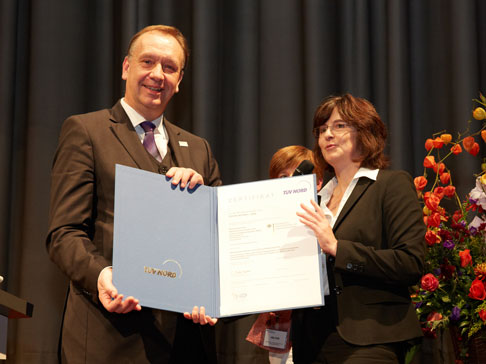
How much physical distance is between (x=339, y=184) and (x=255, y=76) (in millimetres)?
1345

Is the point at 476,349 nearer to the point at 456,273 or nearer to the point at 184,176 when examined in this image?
the point at 456,273

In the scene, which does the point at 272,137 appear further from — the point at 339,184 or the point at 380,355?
the point at 380,355

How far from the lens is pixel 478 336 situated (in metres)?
2.59

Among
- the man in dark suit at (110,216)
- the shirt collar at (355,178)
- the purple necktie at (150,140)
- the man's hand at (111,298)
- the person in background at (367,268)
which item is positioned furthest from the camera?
the shirt collar at (355,178)

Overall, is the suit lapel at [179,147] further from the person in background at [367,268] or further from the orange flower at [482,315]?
the orange flower at [482,315]

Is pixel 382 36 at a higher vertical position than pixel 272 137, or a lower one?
higher

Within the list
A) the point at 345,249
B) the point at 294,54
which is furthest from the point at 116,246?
the point at 294,54

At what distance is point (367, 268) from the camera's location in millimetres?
2221

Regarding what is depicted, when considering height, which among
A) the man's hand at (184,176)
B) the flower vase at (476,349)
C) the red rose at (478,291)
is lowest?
the flower vase at (476,349)

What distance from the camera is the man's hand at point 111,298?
195 cm

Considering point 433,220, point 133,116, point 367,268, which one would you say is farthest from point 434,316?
point 133,116

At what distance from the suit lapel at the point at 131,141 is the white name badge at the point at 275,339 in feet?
3.23

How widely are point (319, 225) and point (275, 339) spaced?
782mm

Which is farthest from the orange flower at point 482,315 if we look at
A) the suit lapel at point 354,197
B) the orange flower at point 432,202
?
the suit lapel at point 354,197
